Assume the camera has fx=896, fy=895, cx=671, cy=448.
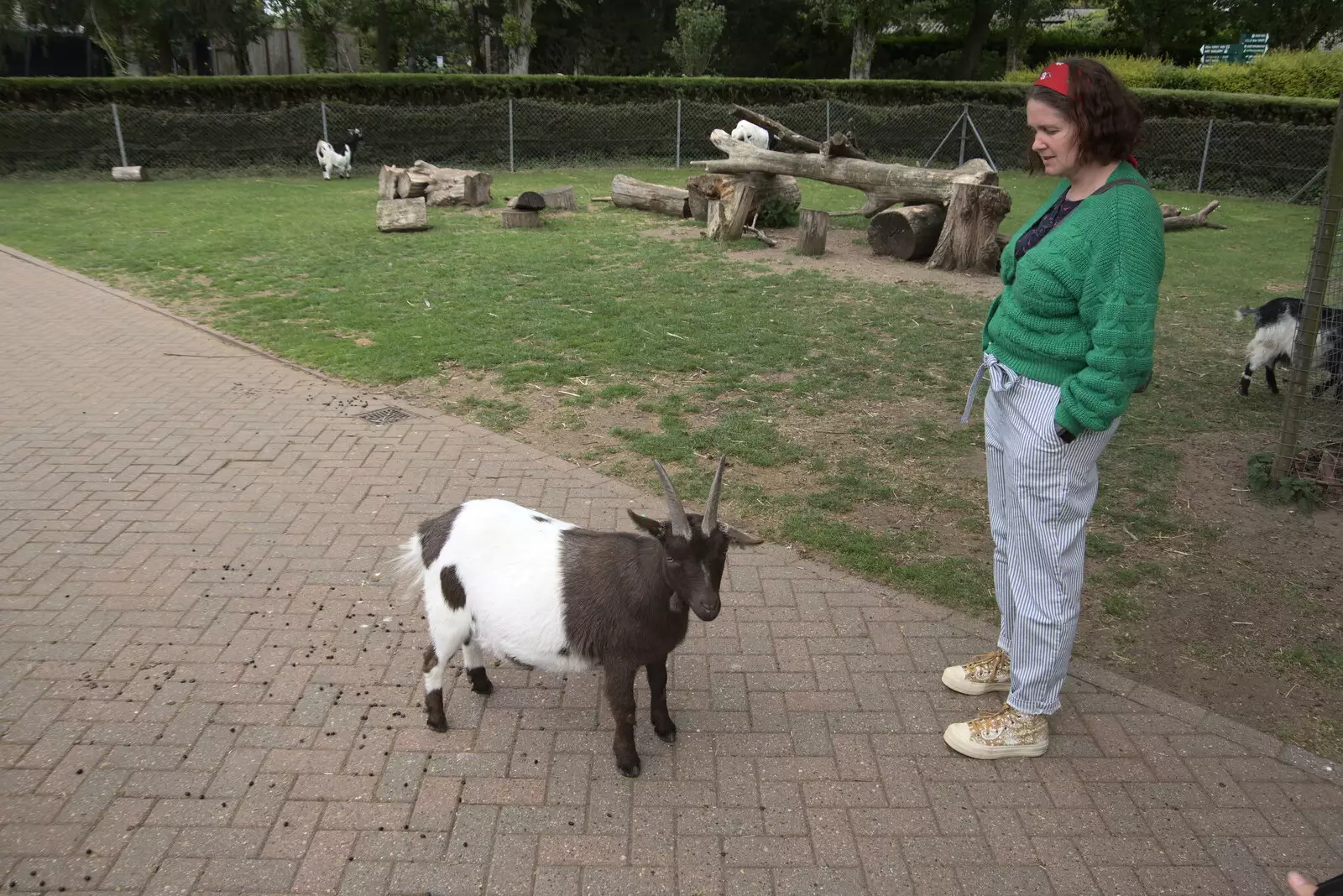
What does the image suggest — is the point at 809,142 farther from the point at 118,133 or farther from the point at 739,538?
the point at 118,133

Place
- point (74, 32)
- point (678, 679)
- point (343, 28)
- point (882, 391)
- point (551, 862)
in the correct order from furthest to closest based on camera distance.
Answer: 1. point (343, 28)
2. point (74, 32)
3. point (882, 391)
4. point (678, 679)
5. point (551, 862)

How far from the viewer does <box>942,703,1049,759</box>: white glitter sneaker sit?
350 centimetres

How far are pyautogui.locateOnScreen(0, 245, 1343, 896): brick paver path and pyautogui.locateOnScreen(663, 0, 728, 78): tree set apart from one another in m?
27.3

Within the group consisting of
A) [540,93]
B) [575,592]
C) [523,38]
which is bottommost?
[575,592]

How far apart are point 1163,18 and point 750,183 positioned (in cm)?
2663

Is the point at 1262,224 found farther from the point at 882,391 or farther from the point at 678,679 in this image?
the point at 678,679

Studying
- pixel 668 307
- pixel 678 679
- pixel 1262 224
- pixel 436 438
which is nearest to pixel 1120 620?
pixel 678 679

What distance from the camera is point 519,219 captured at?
557 inches

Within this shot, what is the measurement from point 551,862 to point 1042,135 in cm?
296

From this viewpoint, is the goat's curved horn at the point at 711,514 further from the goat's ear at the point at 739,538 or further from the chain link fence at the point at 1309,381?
the chain link fence at the point at 1309,381

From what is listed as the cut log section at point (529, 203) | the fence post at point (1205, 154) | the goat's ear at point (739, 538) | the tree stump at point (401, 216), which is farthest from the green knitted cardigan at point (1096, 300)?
the fence post at point (1205, 154)

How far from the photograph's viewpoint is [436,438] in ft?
21.2

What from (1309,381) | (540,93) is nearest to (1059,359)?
(1309,381)

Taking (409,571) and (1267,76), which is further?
(1267,76)
